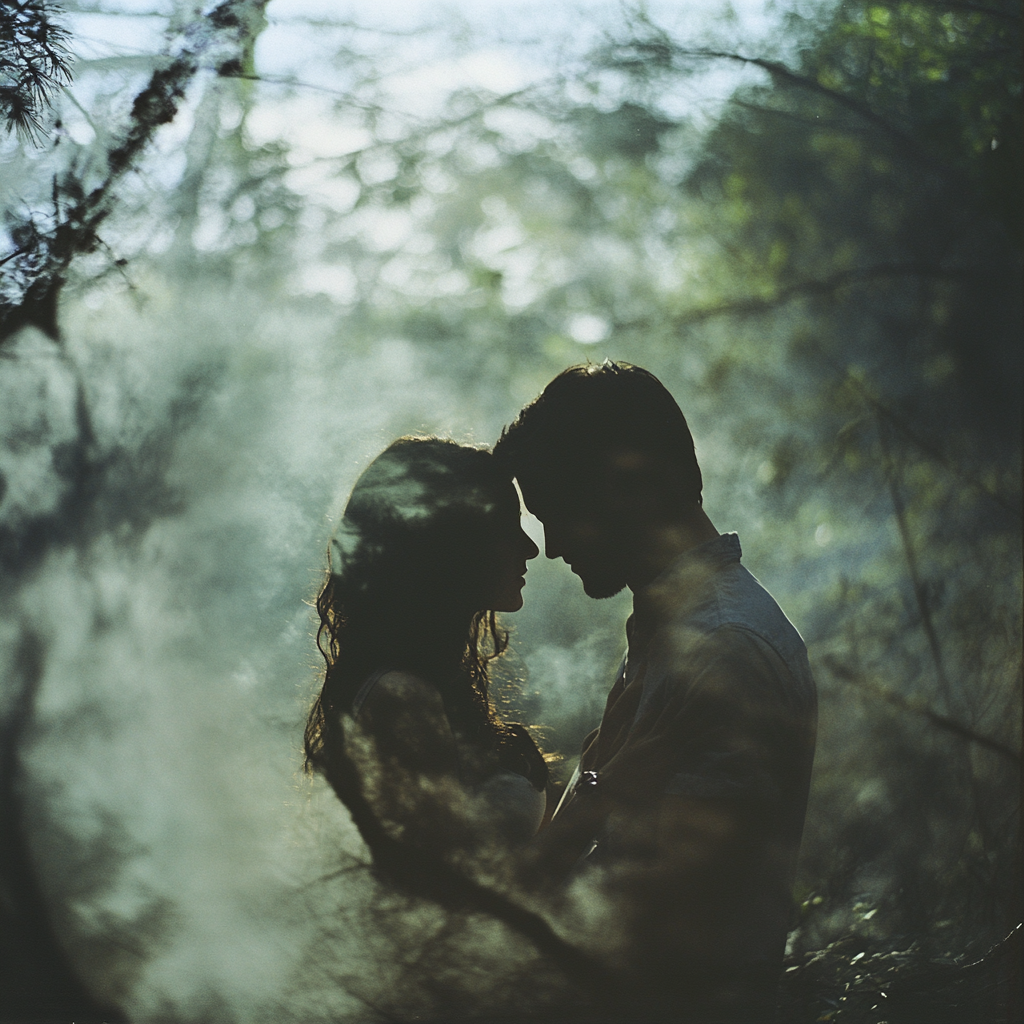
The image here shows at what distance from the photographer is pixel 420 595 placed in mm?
1363

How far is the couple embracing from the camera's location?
4.08 feet

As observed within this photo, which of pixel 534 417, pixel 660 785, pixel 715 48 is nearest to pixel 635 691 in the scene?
pixel 660 785

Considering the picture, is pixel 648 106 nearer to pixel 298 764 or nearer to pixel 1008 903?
pixel 298 764

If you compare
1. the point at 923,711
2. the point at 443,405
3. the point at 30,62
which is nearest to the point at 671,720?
the point at 443,405

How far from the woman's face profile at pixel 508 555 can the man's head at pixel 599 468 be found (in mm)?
35

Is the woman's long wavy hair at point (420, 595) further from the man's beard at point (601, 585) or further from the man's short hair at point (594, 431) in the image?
the man's beard at point (601, 585)

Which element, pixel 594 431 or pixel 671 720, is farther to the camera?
pixel 594 431

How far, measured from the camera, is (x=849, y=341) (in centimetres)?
185

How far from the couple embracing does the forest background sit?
8cm

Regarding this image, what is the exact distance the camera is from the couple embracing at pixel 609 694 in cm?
124

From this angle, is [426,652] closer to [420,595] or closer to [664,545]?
[420,595]

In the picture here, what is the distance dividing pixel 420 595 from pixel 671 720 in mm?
476

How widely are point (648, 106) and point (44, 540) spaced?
1.60 metres

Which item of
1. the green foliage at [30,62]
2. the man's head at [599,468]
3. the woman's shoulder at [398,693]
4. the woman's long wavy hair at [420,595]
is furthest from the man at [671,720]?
the green foliage at [30,62]
